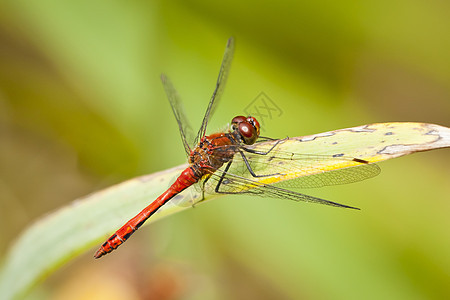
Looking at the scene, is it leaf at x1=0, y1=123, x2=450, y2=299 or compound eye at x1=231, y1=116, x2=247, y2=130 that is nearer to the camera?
leaf at x1=0, y1=123, x2=450, y2=299

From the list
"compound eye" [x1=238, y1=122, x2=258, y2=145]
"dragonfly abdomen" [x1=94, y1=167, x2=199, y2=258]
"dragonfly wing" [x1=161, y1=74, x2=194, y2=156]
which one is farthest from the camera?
"dragonfly wing" [x1=161, y1=74, x2=194, y2=156]

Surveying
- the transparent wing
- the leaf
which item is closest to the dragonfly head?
the transparent wing

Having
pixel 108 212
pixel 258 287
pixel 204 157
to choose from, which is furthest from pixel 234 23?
pixel 258 287

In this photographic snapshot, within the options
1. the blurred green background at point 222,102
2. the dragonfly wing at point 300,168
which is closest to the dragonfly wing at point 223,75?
the blurred green background at point 222,102

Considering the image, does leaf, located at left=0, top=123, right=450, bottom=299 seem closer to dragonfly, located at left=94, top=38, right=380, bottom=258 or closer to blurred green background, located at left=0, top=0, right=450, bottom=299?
dragonfly, located at left=94, top=38, right=380, bottom=258

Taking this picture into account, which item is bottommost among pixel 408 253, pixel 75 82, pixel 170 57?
pixel 408 253

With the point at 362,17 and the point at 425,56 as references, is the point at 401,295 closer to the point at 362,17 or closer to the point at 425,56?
the point at 425,56

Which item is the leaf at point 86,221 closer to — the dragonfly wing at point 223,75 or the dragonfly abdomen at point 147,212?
the dragonfly abdomen at point 147,212
